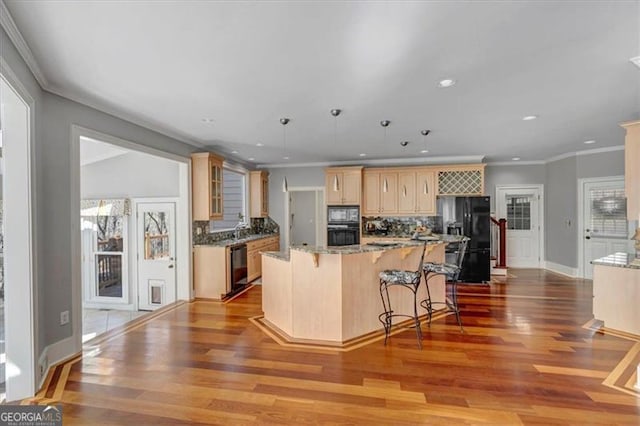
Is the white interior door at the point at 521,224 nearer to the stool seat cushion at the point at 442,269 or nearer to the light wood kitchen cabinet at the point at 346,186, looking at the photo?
the light wood kitchen cabinet at the point at 346,186

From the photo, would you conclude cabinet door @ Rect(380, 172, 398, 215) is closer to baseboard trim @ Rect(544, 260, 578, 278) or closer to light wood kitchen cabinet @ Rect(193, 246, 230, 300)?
light wood kitchen cabinet @ Rect(193, 246, 230, 300)

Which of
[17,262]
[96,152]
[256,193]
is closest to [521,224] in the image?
[256,193]

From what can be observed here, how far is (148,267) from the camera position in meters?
5.29

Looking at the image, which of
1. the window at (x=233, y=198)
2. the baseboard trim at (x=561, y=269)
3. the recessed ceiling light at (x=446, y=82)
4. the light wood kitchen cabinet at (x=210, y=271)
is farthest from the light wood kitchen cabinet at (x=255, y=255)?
the baseboard trim at (x=561, y=269)

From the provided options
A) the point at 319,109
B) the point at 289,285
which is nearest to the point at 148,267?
the point at 289,285

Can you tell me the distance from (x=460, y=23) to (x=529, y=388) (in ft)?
8.88

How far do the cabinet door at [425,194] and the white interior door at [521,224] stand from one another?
1947 mm

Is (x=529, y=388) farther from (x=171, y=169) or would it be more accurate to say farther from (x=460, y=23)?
(x=171, y=169)

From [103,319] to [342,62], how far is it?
17.5 feet

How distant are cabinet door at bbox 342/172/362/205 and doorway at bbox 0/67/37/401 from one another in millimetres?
5086

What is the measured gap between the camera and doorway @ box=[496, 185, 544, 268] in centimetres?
710

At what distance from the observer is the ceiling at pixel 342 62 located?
1.81 metres

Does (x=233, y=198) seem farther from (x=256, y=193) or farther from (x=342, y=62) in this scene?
(x=342, y=62)

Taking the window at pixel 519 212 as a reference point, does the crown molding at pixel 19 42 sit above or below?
above
